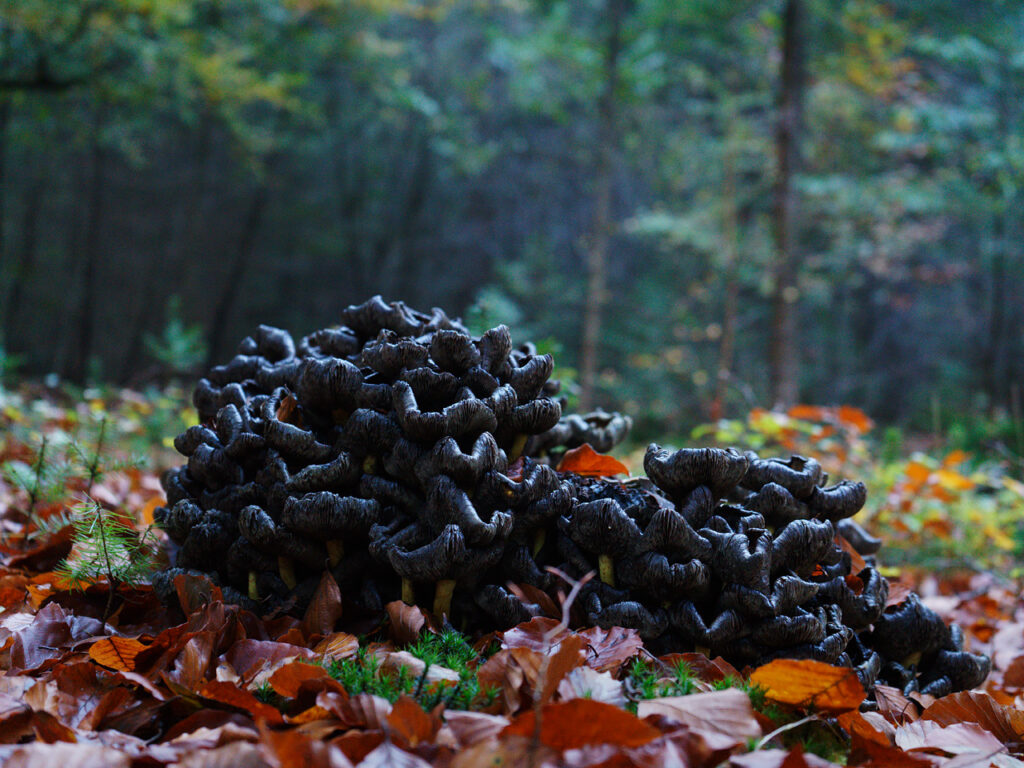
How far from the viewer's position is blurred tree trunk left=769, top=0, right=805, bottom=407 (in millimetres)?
8648

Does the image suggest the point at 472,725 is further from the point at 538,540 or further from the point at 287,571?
the point at 287,571

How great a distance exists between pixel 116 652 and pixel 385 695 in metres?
0.66

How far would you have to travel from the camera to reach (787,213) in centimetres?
901

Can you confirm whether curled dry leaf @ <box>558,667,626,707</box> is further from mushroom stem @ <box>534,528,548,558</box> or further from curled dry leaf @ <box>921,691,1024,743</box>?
curled dry leaf @ <box>921,691,1024,743</box>

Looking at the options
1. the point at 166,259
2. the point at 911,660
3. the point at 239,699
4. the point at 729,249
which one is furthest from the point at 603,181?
the point at 166,259

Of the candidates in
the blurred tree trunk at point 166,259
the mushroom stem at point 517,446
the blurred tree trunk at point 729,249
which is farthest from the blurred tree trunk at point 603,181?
the blurred tree trunk at point 166,259

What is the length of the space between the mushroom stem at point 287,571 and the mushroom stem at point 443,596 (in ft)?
1.36

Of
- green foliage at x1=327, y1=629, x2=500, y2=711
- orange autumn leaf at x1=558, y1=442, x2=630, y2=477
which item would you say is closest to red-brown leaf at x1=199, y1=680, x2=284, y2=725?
green foliage at x1=327, y1=629, x2=500, y2=711

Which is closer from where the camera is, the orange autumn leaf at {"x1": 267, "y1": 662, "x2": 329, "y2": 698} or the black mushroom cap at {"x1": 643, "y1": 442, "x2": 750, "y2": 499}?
the orange autumn leaf at {"x1": 267, "y1": 662, "x2": 329, "y2": 698}

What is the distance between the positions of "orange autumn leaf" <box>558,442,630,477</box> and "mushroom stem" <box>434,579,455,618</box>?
0.61 m

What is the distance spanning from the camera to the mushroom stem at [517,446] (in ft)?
6.63

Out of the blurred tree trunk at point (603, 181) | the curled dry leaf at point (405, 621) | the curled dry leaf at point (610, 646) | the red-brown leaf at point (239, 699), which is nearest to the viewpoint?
the red-brown leaf at point (239, 699)

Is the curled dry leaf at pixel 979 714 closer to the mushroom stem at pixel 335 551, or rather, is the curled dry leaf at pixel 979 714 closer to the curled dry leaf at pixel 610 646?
the curled dry leaf at pixel 610 646

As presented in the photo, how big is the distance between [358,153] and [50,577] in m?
20.9
